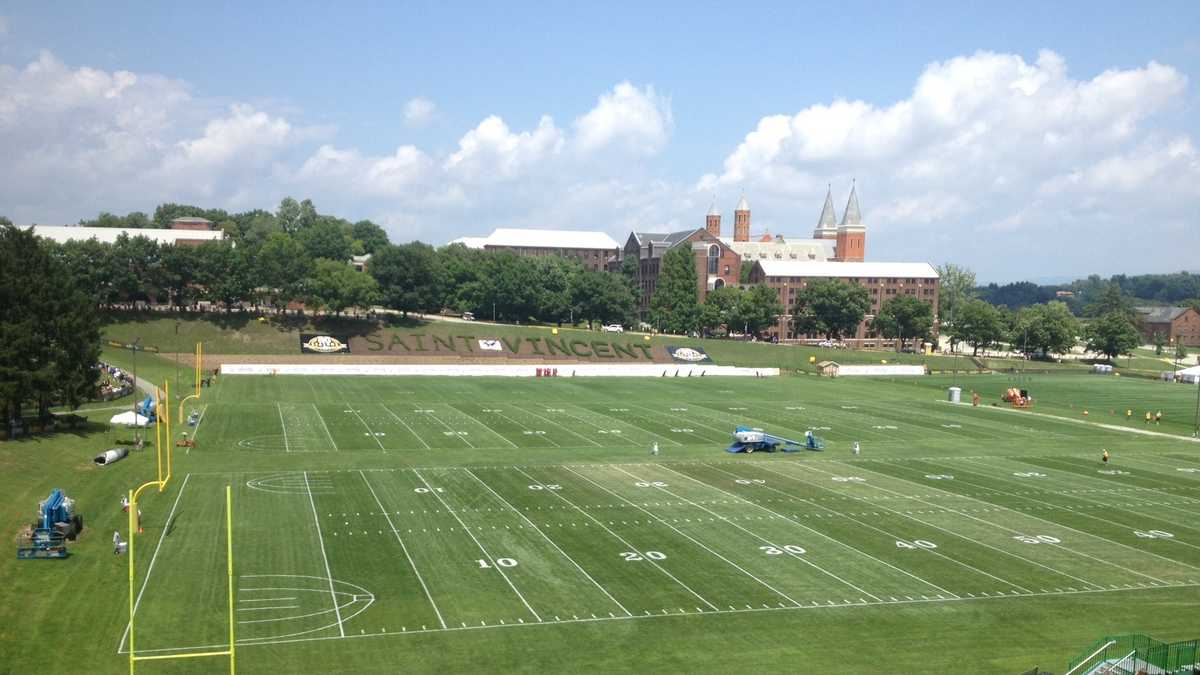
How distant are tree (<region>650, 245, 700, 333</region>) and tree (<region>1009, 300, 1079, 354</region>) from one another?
50.7 m

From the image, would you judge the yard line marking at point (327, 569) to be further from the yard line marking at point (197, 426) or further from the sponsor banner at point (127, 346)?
the sponsor banner at point (127, 346)

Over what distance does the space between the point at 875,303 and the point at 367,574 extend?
165m

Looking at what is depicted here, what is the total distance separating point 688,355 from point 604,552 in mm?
90436

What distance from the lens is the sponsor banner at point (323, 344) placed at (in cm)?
A: 11112

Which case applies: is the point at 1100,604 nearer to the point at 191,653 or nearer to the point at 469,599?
the point at 469,599

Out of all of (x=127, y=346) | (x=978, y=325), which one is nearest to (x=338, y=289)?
(x=127, y=346)

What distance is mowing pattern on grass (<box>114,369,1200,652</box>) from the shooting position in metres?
28.9

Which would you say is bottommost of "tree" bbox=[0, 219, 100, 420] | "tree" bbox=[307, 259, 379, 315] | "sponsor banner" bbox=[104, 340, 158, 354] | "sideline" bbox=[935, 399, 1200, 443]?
"sideline" bbox=[935, 399, 1200, 443]

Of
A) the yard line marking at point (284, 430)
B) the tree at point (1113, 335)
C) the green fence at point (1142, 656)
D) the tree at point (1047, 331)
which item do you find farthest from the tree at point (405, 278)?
the green fence at point (1142, 656)

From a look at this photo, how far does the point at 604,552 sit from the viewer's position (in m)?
34.2

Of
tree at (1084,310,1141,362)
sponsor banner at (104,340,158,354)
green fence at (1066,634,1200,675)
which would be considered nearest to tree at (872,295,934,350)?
tree at (1084,310,1141,362)

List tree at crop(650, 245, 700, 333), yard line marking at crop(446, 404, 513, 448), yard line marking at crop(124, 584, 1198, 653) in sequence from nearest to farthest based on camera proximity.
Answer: yard line marking at crop(124, 584, 1198, 653) → yard line marking at crop(446, 404, 513, 448) → tree at crop(650, 245, 700, 333)

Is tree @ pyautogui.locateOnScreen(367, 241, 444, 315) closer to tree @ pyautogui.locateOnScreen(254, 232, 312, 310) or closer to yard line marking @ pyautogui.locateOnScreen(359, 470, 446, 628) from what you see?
tree @ pyautogui.locateOnScreen(254, 232, 312, 310)

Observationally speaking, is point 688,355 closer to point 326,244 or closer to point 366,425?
point 366,425
